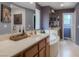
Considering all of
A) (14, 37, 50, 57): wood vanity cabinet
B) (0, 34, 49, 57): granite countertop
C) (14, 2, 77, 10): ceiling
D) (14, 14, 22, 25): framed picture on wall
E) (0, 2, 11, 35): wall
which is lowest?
(14, 37, 50, 57): wood vanity cabinet

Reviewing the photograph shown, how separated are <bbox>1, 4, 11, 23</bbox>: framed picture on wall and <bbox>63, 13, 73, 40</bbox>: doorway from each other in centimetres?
105

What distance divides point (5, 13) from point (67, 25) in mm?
1245

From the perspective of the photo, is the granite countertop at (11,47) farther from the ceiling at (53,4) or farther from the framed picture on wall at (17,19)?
the ceiling at (53,4)

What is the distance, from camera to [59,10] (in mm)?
2572

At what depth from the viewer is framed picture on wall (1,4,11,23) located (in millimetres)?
1656

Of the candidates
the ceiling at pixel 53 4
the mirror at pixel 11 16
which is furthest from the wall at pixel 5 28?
the ceiling at pixel 53 4

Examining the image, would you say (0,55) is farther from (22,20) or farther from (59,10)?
(59,10)

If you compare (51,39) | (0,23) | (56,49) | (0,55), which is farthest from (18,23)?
(56,49)

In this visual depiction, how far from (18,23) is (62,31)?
0.99 meters

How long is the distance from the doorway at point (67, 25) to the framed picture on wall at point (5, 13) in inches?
41.3

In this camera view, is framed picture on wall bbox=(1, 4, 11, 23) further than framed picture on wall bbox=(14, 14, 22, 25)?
No

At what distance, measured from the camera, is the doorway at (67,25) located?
2.36 meters

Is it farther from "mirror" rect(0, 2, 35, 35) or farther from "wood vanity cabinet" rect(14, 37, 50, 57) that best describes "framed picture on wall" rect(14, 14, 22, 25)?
"wood vanity cabinet" rect(14, 37, 50, 57)

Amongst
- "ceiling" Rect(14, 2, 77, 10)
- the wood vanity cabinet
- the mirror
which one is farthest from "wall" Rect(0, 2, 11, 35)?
the wood vanity cabinet
